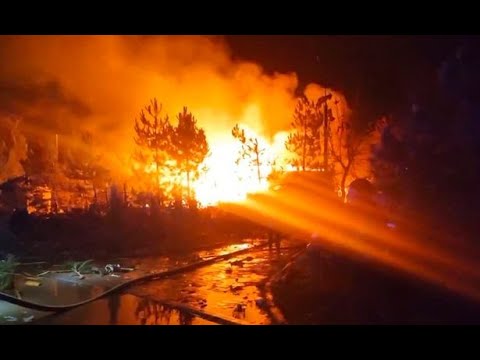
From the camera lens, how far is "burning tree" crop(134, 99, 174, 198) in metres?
5.18

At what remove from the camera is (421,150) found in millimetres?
5145

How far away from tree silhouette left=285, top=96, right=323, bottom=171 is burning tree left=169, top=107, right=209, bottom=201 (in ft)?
3.68

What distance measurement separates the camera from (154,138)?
5543mm

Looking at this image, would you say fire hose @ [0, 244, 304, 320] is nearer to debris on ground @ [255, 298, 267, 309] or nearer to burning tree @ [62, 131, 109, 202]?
debris on ground @ [255, 298, 267, 309]

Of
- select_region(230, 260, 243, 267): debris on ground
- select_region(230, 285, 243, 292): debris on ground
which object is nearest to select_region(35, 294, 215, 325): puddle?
select_region(230, 285, 243, 292): debris on ground

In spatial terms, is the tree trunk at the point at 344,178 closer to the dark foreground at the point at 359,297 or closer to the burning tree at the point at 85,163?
the dark foreground at the point at 359,297

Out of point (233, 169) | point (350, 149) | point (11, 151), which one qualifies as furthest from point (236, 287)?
point (11, 151)

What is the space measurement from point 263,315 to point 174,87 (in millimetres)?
2720

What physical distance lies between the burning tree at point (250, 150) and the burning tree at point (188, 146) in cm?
42
